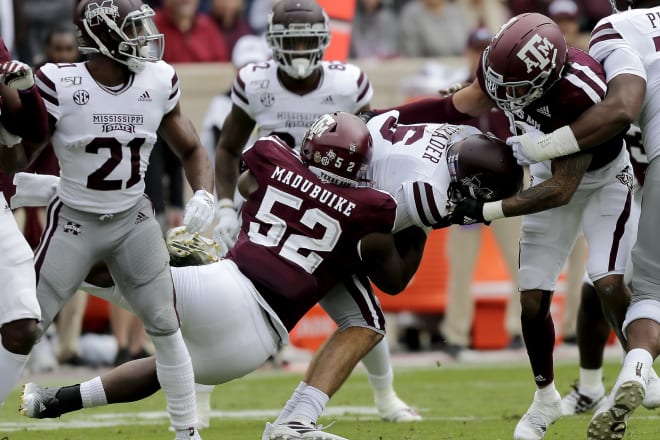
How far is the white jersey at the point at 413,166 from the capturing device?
538 centimetres

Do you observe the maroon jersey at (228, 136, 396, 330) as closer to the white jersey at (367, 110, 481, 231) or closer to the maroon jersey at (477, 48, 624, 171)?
the white jersey at (367, 110, 481, 231)

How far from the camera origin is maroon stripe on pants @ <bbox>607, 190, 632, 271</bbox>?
5.34 metres

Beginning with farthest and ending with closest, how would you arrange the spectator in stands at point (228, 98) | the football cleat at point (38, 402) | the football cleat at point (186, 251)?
the spectator in stands at point (228, 98) < the football cleat at point (186, 251) < the football cleat at point (38, 402)

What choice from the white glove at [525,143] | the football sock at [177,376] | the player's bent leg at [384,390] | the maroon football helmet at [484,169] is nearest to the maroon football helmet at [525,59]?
the white glove at [525,143]

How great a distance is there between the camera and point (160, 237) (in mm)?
5309

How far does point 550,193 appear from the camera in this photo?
5.14 metres

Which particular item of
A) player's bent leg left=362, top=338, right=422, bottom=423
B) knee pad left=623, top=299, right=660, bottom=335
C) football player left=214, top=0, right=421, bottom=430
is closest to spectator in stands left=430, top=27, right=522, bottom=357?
football player left=214, top=0, right=421, bottom=430

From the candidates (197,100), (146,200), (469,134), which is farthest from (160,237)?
(197,100)

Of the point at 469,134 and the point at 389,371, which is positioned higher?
the point at 469,134

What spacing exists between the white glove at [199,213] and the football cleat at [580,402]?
2259 mm

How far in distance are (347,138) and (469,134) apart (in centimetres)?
71

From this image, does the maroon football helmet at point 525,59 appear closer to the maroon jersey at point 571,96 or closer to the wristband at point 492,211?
the maroon jersey at point 571,96

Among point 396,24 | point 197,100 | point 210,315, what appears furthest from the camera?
point 396,24

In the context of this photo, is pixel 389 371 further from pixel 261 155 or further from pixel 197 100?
pixel 197 100
